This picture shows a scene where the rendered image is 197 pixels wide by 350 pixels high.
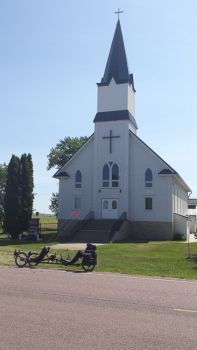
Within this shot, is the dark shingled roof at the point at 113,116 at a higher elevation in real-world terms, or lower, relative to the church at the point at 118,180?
higher

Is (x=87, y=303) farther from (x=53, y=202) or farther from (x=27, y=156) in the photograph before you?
(x=53, y=202)

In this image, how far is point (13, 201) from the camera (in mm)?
37438

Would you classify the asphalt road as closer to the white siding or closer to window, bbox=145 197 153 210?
window, bbox=145 197 153 210

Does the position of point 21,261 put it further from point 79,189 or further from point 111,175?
point 79,189

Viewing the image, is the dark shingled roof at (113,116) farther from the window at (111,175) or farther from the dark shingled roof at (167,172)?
the dark shingled roof at (167,172)

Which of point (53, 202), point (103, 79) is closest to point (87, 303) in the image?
point (103, 79)

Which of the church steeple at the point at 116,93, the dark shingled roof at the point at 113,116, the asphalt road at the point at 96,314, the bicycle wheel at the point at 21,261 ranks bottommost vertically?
the asphalt road at the point at 96,314

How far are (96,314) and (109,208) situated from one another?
30143 millimetres

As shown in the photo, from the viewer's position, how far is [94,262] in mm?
15586

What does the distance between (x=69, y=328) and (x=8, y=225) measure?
101 feet

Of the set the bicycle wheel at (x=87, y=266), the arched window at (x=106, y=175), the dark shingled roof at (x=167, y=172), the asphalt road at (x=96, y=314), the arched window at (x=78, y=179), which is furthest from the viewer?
the arched window at (x=78, y=179)

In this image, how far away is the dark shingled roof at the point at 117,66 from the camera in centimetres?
4044

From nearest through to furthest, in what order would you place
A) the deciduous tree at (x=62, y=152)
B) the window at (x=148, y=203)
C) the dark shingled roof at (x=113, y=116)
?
the window at (x=148, y=203)
the dark shingled roof at (x=113, y=116)
the deciduous tree at (x=62, y=152)

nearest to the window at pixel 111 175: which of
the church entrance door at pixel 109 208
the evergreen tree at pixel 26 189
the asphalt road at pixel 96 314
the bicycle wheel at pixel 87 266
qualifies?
the church entrance door at pixel 109 208
